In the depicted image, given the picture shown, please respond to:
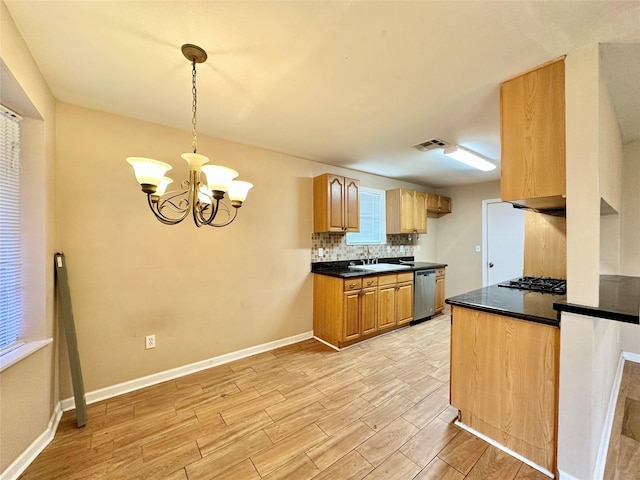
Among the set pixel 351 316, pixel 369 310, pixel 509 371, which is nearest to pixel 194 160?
pixel 509 371

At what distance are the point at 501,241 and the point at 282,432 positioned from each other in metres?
4.71

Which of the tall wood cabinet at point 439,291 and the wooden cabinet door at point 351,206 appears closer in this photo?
the wooden cabinet door at point 351,206

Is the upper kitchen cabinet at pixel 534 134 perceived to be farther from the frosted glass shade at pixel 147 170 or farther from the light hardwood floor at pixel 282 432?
the frosted glass shade at pixel 147 170

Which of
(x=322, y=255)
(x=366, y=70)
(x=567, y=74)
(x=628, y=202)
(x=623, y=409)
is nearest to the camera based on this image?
(x=567, y=74)

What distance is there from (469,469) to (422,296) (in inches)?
108

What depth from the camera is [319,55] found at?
1.54m

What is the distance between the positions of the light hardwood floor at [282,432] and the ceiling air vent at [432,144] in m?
2.42

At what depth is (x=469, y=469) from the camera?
60.4 inches

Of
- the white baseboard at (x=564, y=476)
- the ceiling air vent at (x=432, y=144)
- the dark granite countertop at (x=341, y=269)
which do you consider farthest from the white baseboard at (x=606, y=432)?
the ceiling air vent at (x=432, y=144)

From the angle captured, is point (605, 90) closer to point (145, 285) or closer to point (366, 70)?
point (366, 70)

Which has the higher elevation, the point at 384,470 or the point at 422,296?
the point at 422,296

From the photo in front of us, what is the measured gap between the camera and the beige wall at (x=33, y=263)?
1455 mm

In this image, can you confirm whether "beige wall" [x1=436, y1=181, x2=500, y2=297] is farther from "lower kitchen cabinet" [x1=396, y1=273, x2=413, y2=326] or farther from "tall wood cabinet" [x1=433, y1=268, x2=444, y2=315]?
"lower kitchen cabinet" [x1=396, y1=273, x2=413, y2=326]

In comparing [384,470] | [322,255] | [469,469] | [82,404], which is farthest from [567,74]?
[82,404]
